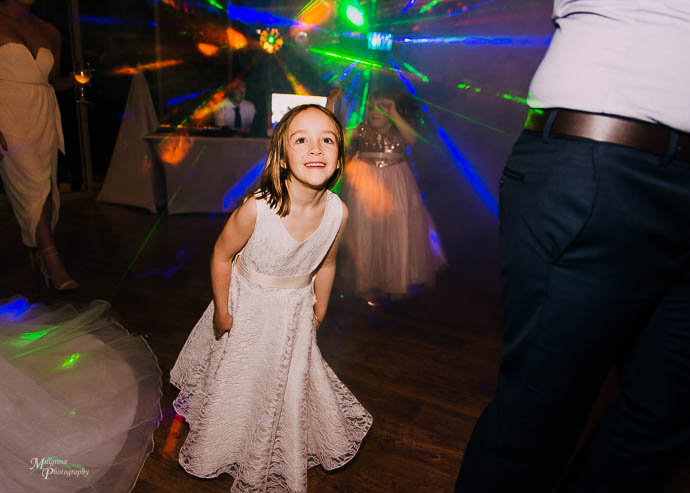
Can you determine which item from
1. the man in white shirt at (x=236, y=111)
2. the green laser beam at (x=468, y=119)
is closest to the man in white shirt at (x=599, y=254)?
the man in white shirt at (x=236, y=111)

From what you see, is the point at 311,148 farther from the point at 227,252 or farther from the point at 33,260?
the point at 33,260

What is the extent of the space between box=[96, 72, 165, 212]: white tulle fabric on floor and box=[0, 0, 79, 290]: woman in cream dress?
9.14 feet

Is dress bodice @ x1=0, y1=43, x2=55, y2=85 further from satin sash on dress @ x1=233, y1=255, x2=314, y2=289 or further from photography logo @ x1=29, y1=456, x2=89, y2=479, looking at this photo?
photography logo @ x1=29, y1=456, x2=89, y2=479

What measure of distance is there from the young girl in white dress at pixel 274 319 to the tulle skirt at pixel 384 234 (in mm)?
1705

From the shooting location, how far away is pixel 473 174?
8008mm

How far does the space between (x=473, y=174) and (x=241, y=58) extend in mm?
4796

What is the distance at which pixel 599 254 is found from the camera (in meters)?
0.78

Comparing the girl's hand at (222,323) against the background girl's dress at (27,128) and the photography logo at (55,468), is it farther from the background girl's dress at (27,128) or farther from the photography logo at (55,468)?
the background girl's dress at (27,128)

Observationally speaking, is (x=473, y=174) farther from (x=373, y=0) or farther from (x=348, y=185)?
(x=348, y=185)

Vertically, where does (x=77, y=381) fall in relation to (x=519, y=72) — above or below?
below

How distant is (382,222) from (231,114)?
3.86 metres

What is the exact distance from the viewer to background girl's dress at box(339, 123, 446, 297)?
3.29m

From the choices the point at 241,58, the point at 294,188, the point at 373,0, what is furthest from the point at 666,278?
the point at 373,0

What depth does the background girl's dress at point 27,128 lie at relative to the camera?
2.67m
